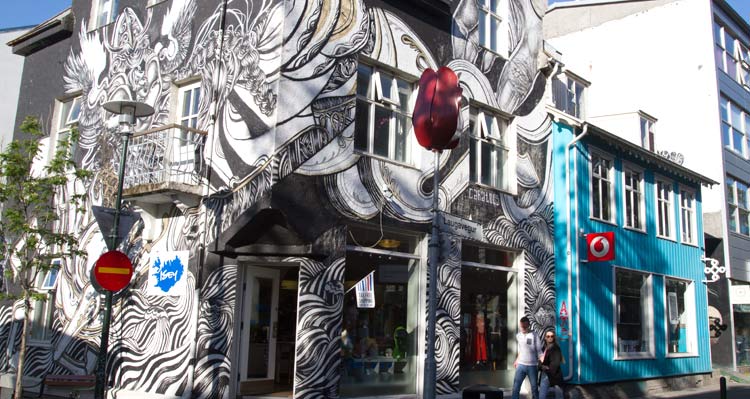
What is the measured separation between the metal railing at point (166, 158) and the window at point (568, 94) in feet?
32.4

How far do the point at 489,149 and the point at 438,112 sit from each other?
7.62 meters

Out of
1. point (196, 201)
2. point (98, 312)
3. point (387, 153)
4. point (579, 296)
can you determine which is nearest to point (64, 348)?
point (98, 312)

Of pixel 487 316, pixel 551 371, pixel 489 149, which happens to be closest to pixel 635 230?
pixel 489 149

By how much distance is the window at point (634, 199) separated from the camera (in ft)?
64.5

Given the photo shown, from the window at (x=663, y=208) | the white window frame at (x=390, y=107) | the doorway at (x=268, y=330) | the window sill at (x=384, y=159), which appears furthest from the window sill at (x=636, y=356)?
the doorway at (x=268, y=330)

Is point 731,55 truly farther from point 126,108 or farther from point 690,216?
point 126,108

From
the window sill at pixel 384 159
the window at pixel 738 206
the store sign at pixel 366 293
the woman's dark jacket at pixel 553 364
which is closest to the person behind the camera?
the store sign at pixel 366 293

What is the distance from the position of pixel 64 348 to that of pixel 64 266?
1.74 metres

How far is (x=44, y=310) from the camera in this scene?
15.2 metres

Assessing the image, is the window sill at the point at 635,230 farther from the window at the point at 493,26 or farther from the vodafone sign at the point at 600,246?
the window at the point at 493,26

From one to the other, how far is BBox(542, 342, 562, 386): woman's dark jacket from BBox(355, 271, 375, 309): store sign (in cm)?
339

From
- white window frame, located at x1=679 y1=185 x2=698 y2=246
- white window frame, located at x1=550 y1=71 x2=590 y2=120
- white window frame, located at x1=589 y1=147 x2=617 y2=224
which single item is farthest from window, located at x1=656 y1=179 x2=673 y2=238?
white window frame, located at x1=550 y1=71 x2=590 y2=120

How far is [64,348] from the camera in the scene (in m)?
13.9

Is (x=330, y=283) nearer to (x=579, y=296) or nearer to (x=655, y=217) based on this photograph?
(x=579, y=296)
